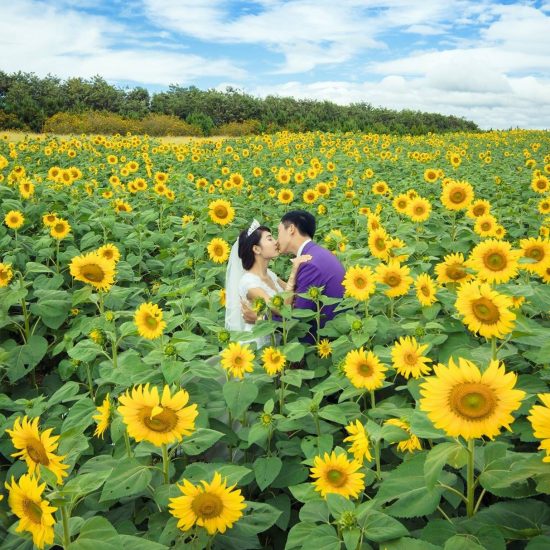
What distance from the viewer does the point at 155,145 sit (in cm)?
1723

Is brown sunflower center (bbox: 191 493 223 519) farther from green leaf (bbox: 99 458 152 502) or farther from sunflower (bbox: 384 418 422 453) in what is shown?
sunflower (bbox: 384 418 422 453)

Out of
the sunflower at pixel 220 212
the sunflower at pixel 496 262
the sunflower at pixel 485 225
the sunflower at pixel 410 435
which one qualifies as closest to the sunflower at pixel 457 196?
the sunflower at pixel 485 225

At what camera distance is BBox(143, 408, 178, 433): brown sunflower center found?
188cm

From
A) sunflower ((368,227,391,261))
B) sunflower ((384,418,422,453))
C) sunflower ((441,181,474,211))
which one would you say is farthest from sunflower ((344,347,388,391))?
sunflower ((441,181,474,211))

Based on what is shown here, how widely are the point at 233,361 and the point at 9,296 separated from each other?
7.08ft

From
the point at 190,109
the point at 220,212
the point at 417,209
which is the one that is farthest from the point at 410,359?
the point at 190,109

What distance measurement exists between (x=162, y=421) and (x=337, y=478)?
697mm

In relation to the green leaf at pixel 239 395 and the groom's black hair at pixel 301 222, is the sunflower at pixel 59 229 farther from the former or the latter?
the green leaf at pixel 239 395

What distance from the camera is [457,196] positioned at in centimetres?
509

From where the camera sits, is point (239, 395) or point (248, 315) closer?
point (239, 395)

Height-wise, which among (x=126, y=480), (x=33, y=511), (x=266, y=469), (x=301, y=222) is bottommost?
(x=266, y=469)

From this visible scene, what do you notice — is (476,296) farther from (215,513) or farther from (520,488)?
(215,513)

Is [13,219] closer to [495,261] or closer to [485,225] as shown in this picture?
[485,225]

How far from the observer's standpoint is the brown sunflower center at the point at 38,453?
171cm
